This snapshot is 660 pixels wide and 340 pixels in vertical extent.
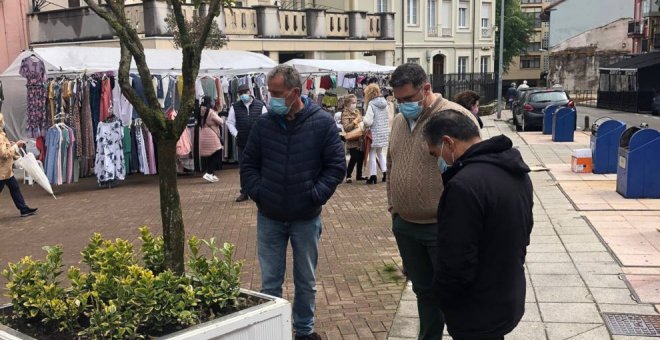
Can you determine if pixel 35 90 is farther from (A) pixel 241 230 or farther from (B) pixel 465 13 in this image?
(B) pixel 465 13

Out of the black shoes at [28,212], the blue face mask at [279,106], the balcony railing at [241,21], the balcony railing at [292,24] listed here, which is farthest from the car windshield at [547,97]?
the blue face mask at [279,106]

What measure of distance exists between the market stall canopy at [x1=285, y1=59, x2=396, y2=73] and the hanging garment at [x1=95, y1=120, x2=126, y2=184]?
575 cm

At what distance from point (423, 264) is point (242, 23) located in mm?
19813

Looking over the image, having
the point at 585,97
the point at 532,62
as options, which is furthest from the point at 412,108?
the point at 532,62

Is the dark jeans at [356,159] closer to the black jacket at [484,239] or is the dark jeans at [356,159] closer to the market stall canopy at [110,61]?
the market stall canopy at [110,61]

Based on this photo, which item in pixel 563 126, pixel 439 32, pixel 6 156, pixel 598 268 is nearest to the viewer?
pixel 598 268

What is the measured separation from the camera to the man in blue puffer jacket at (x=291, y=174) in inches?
162

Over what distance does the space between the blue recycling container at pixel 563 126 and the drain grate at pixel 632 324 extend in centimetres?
1369

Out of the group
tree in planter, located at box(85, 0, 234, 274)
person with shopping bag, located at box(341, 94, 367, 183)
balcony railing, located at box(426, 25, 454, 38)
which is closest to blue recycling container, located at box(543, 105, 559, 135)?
person with shopping bag, located at box(341, 94, 367, 183)

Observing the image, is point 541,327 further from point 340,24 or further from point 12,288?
point 340,24

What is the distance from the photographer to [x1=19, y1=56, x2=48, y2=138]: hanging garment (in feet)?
38.5

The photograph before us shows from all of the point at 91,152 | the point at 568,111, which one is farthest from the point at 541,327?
the point at 568,111

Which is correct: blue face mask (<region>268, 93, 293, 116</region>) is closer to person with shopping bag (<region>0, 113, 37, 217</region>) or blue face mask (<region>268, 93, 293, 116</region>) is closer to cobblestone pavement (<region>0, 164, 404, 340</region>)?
cobblestone pavement (<region>0, 164, 404, 340</region>)

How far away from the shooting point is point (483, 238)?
9.09ft
